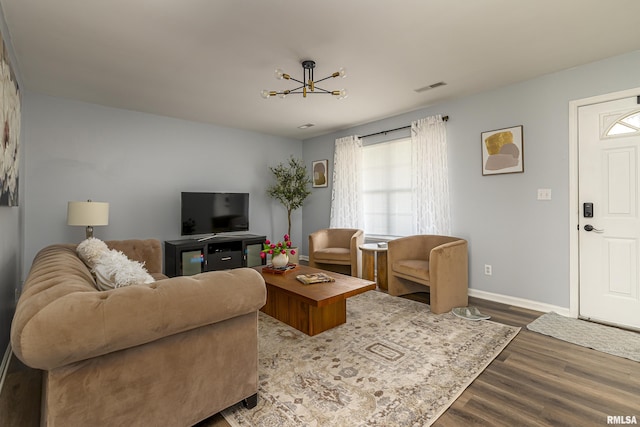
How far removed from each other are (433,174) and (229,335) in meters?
3.44

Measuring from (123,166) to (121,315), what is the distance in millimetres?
3737

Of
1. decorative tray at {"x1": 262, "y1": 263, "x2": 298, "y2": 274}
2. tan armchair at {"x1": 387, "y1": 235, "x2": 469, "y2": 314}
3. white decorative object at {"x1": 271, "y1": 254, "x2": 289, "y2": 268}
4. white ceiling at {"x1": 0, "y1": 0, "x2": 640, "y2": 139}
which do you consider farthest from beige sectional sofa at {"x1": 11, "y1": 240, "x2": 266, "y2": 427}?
tan armchair at {"x1": 387, "y1": 235, "x2": 469, "y2": 314}

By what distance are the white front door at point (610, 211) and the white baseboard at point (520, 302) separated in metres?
0.17

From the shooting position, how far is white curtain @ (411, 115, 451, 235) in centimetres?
399

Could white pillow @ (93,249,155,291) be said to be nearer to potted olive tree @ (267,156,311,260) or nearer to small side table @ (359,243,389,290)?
small side table @ (359,243,389,290)

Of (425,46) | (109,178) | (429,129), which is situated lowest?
(109,178)

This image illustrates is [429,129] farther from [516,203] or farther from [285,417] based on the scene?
[285,417]

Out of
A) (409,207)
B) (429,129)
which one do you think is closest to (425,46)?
(429,129)

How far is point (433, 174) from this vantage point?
4098mm

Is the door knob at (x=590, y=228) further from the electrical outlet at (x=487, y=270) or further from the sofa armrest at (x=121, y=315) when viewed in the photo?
the sofa armrest at (x=121, y=315)

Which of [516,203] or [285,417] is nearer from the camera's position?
[285,417]

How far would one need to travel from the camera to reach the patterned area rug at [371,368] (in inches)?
65.1

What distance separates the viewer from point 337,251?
178 inches

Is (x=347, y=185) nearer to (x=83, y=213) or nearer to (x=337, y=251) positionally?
(x=337, y=251)
